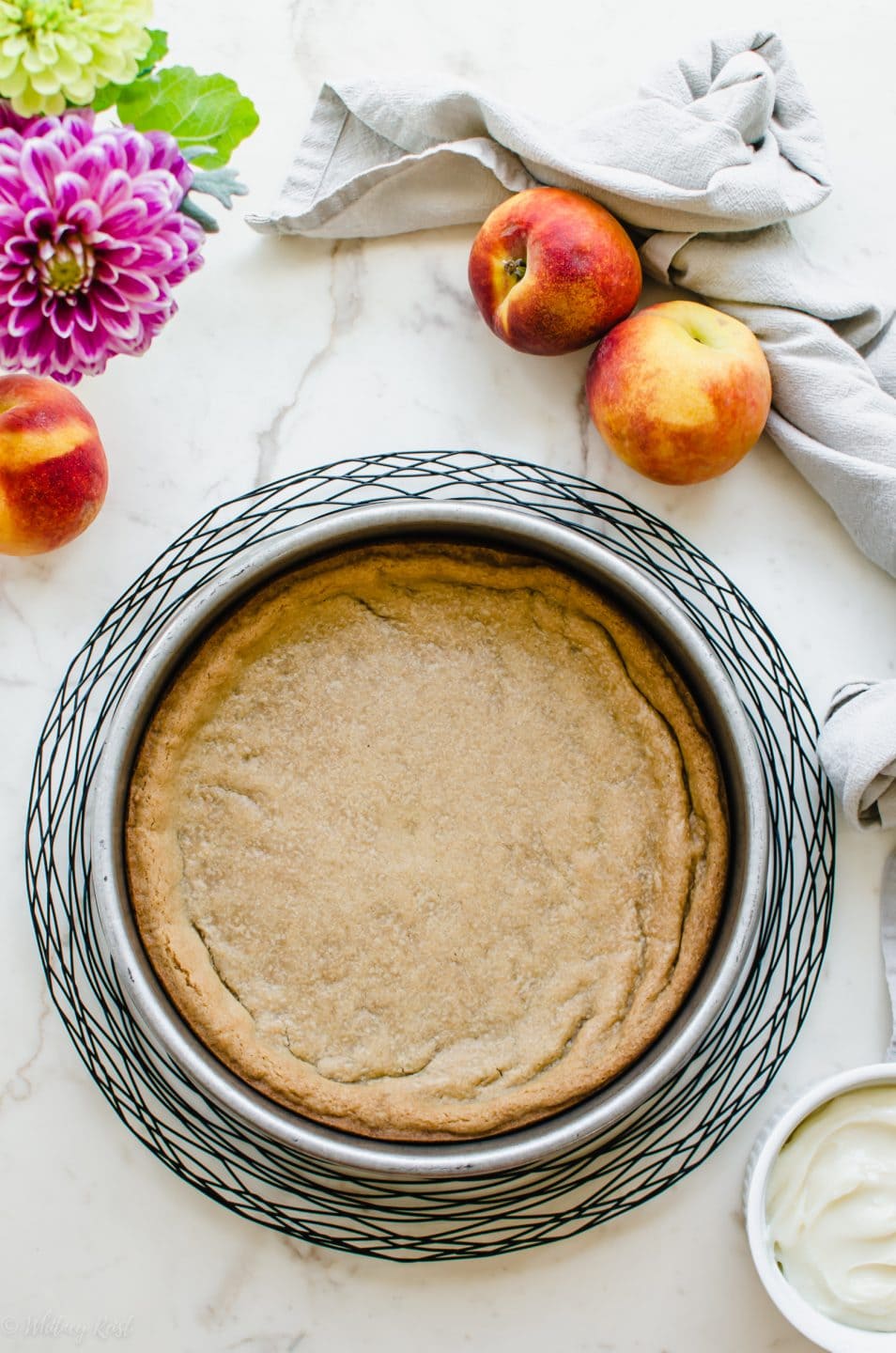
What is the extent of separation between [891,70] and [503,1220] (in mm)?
1568

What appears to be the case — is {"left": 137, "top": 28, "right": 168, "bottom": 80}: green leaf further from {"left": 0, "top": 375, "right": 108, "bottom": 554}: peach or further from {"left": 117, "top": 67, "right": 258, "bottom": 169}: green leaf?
{"left": 0, "top": 375, "right": 108, "bottom": 554}: peach

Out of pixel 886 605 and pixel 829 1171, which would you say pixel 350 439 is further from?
pixel 829 1171

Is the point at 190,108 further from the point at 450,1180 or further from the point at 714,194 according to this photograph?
the point at 450,1180

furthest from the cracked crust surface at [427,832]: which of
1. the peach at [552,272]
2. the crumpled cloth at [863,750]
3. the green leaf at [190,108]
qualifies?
the green leaf at [190,108]

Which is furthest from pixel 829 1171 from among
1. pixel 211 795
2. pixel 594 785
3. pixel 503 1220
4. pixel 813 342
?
pixel 813 342

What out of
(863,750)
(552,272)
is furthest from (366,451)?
(863,750)

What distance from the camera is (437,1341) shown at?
1343 millimetres

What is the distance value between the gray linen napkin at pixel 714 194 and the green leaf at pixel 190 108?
8.5 inches

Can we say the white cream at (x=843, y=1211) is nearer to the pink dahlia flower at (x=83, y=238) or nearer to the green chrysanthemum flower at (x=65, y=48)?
the pink dahlia flower at (x=83, y=238)

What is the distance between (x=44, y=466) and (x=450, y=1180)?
3.16 feet

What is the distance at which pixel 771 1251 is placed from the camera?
A: 1.20 meters

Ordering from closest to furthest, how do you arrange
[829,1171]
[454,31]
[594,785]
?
[829,1171] < [594,785] < [454,31]

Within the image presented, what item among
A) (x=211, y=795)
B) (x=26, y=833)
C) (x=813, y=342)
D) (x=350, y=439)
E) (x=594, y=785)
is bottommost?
(x=26, y=833)

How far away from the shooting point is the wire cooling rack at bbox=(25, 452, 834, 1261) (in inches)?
51.6
